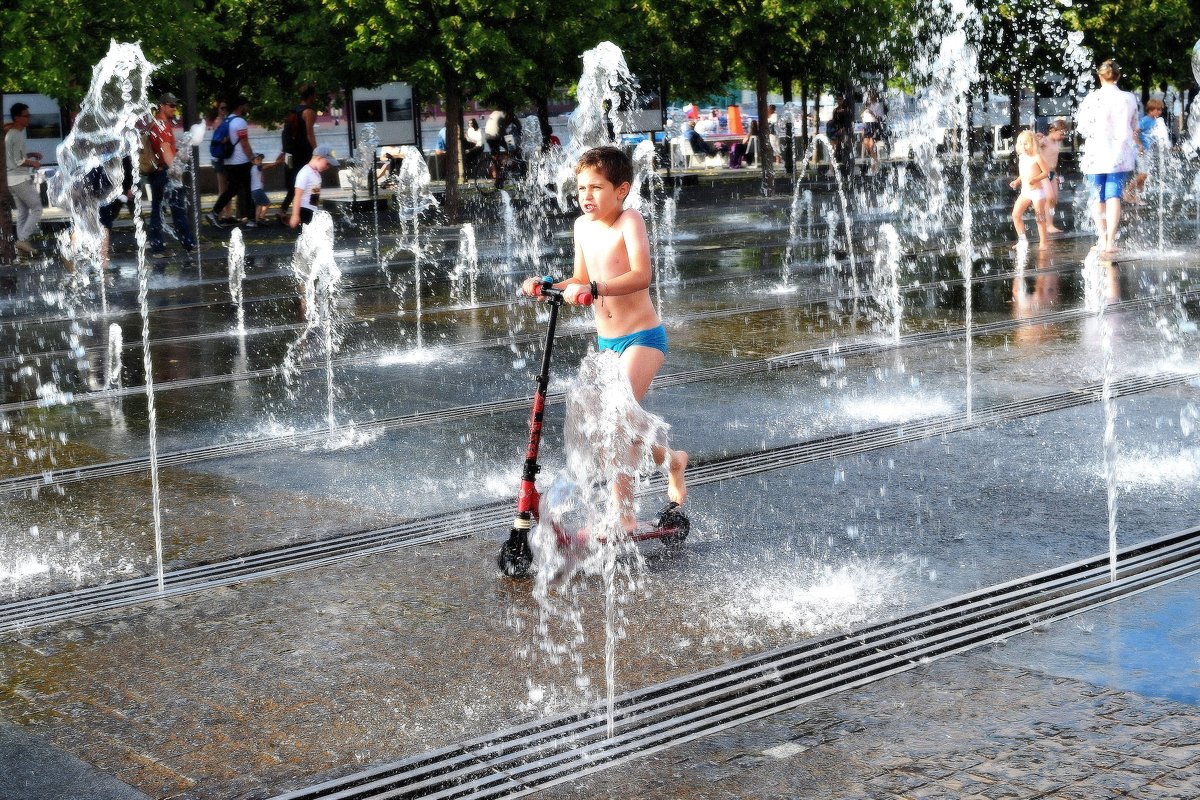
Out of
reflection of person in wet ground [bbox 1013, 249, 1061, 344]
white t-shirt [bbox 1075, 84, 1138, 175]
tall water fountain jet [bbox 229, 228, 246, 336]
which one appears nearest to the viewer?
reflection of person in wet ground [bbox 1013, 249, 1061, 344]

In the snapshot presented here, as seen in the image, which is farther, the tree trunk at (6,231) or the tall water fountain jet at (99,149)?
the tree trunk at (6,231)

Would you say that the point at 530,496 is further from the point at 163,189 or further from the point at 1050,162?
the point at 163,189

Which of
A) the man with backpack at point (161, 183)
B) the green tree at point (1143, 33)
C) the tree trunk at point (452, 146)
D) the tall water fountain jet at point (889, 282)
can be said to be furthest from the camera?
the green tree at point (1143, 33)

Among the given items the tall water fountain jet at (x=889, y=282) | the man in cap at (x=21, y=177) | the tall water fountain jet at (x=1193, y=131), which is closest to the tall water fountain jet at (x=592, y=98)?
the tall water fountain jet at (x=889, y=282)

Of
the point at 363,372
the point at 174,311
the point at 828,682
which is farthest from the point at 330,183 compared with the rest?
the point at 828,682

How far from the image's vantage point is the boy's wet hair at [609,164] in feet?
19.9

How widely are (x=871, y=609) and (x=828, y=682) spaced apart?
747mm

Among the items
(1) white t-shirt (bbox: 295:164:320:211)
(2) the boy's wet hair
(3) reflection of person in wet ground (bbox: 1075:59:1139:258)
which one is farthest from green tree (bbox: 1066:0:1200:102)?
(2) the boy's wet hair

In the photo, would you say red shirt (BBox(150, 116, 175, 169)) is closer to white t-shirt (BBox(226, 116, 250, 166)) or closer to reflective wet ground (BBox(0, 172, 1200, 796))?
white t-shirt (BBox(226, 116, 250, 166))

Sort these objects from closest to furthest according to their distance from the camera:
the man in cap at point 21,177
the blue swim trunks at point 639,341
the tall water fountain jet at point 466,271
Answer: the blue swim trunks at point 639,341 → the tall water fountain jet at point 466,271 → the man in cap at point 21,177

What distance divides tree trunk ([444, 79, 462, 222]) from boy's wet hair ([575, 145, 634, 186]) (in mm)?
19677

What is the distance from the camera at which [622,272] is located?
6.16 meters

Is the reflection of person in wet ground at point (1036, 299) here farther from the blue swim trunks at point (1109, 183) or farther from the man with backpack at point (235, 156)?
the man with backpack at point (235, 156)

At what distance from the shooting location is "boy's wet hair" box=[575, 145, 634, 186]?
6074 millimetres
